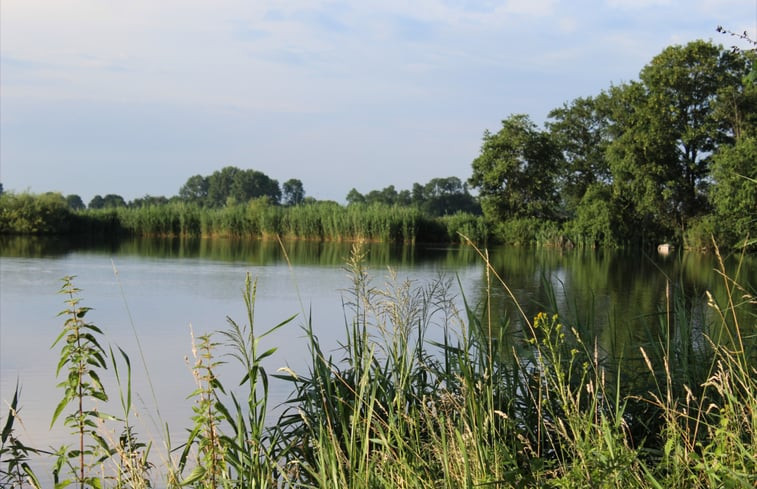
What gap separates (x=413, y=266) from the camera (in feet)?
71.7

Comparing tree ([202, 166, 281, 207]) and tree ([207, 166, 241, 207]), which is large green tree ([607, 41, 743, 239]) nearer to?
tree ([202, 166, 281, 207])

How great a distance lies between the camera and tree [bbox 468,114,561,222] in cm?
4509

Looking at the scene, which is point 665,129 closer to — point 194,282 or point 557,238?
point 557,238

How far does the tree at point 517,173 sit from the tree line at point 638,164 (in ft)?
0.22

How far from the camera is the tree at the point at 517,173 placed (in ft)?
148

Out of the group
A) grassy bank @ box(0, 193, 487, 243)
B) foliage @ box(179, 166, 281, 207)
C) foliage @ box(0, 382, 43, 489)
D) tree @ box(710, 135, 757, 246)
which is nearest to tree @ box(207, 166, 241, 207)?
foliage @ box(179, 166, 281, 207)

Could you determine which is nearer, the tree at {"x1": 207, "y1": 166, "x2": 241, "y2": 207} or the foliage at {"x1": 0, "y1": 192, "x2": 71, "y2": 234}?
the foliage at {"x1": 0, "y1": 192, "x2": 71, "y2": 234}

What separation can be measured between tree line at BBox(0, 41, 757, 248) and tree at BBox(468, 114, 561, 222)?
66 mm

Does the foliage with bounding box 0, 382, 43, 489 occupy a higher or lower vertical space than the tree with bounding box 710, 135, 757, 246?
lower

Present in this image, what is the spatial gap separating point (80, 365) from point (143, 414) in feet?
10.6

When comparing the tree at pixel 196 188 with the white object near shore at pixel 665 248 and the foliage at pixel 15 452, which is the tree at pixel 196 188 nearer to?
the white object near shore at pixel 665 248

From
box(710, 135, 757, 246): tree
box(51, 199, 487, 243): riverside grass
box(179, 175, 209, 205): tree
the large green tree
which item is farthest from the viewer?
box(179, 175, 209, 205): tree

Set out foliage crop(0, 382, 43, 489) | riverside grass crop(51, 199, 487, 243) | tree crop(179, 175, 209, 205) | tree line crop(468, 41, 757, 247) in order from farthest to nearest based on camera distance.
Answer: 1. tree crop(179, 175, 209, 205)
2. riverside grass crop(51, 199, 487, 243)
3. tree line crop(468, 41, 757, 247)
4. foliage crop(0, 382, 43, 489)

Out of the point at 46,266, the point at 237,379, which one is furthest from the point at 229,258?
the point at 237,379
